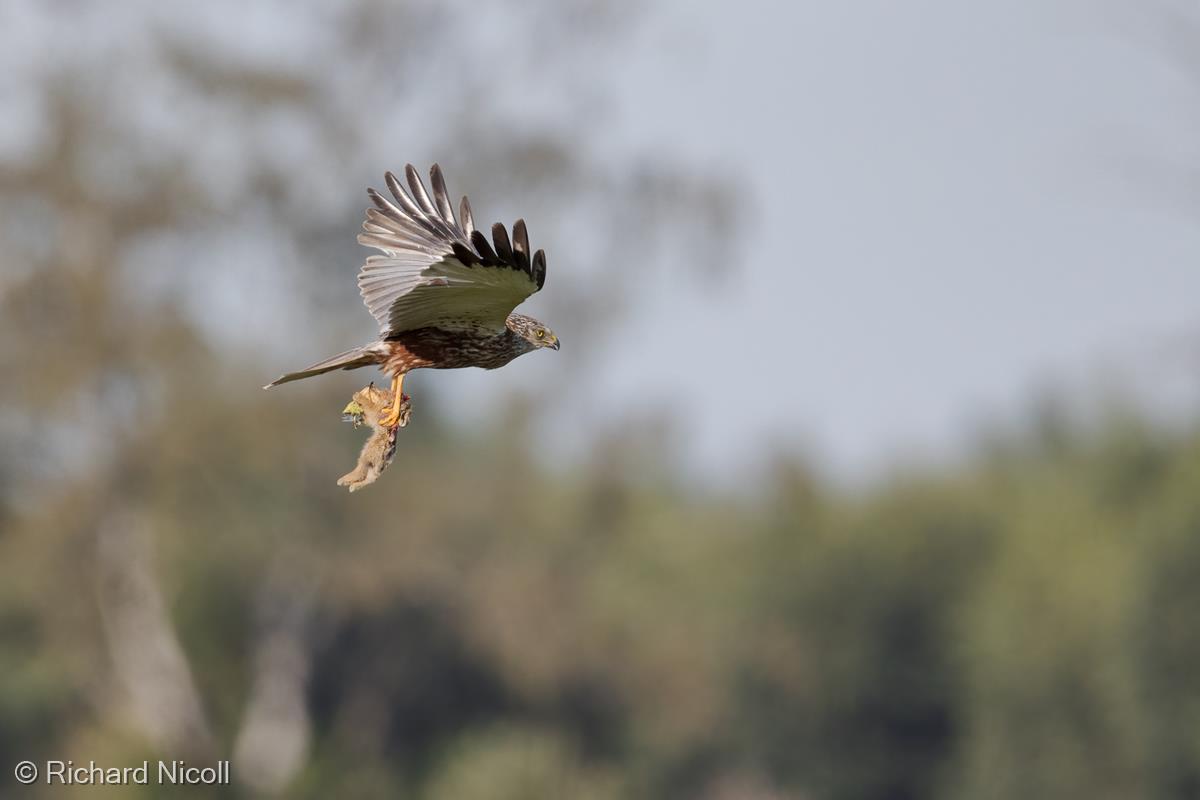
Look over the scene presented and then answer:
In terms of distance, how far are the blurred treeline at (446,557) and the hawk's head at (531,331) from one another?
1850 cm

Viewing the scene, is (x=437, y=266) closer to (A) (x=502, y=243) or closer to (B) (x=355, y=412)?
(A) (x=502, y=243)

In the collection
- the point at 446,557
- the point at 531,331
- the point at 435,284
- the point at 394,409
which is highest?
the point at 446,557

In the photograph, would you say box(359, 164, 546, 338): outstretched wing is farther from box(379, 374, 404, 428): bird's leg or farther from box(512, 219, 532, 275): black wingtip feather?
box(379, 374, 404, 428): bird's leg

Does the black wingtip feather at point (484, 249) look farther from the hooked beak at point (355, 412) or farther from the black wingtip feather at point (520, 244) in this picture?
the hooked beak at point (355, 412)

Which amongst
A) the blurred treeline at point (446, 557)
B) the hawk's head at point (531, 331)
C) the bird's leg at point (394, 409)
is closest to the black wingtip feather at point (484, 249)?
the bird's leg at point (394, 409)

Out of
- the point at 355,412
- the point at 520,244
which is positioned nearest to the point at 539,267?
the point at 520,244

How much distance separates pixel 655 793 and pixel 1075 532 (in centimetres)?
1133

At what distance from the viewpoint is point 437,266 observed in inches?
277

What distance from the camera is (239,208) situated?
2827 centimetres

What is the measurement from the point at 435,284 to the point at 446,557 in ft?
81.4

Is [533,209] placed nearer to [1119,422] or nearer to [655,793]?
[655,793]

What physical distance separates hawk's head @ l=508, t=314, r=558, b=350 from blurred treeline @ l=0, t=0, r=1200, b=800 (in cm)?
1850

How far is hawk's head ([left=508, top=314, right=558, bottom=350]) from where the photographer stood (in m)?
7.77

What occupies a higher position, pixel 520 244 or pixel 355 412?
pixel 520 244
